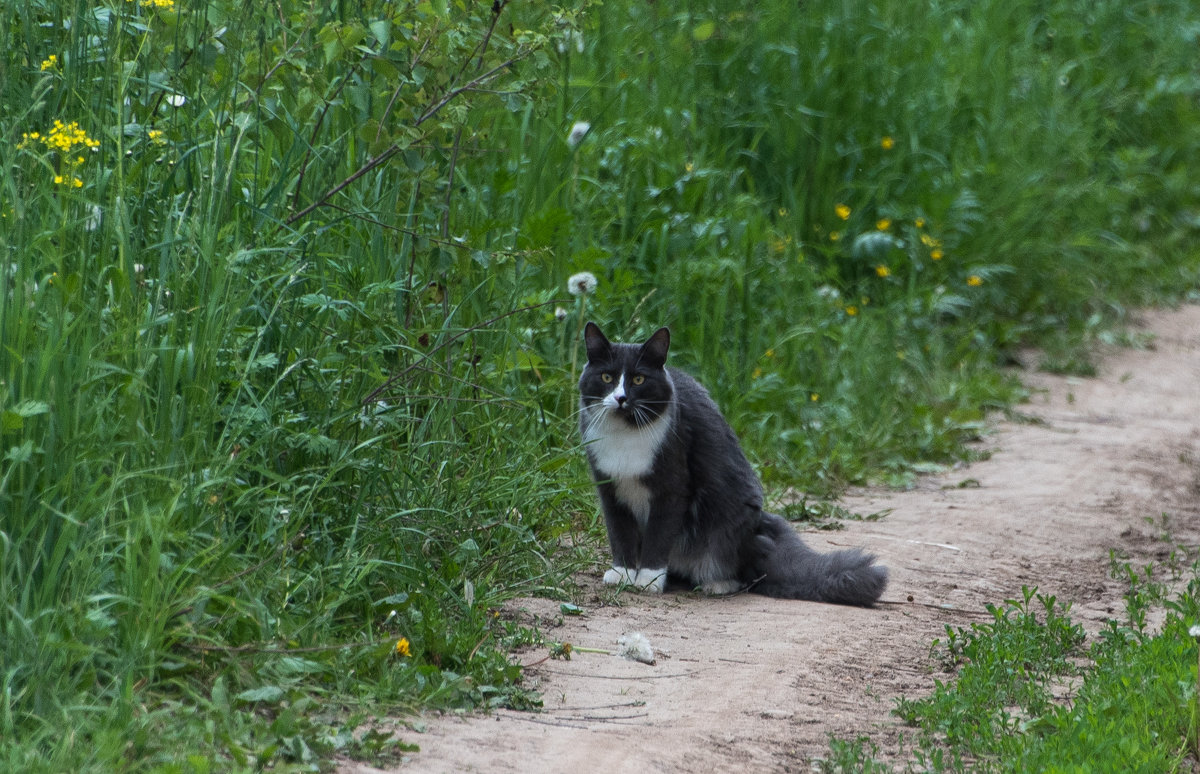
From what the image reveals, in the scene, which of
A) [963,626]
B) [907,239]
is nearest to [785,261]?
[907,239]

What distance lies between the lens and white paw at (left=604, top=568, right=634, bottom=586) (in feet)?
15.1

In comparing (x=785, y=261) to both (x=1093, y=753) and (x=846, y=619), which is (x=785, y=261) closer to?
(x=846, y=619)

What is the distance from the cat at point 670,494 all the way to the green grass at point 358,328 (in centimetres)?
21

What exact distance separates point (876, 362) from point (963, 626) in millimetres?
3028

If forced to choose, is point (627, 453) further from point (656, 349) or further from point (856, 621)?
point (856, 621)

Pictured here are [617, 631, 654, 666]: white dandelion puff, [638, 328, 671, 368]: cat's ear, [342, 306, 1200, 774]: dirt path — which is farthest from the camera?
[638, 328, 671, 368]: cat's ear

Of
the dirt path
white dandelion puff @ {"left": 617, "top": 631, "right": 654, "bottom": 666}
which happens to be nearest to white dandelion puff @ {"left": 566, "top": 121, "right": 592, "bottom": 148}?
the dirt path

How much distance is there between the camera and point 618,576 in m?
4.65

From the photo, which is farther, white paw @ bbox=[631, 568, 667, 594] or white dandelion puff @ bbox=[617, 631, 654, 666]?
white paw @ bbox=[631, 568, 667, 594]

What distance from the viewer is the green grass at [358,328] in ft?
9.70

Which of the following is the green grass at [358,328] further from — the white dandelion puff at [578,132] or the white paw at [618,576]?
the white paw at [618,576]

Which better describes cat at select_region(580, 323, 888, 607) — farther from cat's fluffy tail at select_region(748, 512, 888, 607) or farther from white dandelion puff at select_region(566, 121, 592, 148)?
white dandelion puff at select_region(566, 121, 592, 148)

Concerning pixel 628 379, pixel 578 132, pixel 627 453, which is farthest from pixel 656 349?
pixel 578 132

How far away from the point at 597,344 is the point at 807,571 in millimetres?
1057
